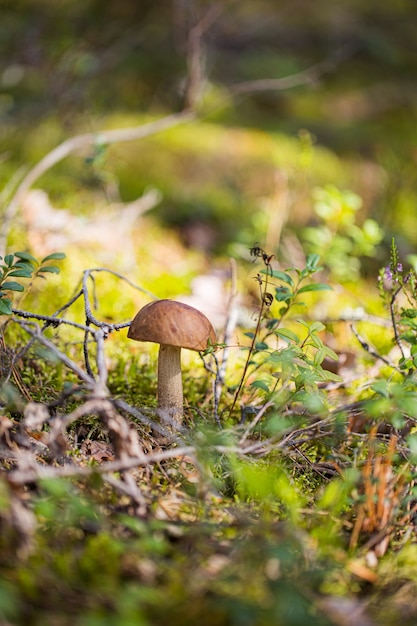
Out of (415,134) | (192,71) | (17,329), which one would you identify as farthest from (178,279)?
(415,134)

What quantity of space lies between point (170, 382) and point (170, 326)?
305 millimetres

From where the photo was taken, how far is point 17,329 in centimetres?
249

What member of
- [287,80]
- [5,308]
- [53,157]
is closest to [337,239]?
[53,157]

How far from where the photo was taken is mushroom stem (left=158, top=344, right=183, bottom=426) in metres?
1.89

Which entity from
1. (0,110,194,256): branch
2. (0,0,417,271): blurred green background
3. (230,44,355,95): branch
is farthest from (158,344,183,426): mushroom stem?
(230,44,355,95): branch

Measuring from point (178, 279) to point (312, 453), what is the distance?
6.20ft

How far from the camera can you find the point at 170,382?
191 centimetres

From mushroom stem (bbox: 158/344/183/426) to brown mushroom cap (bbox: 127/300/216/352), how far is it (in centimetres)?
20

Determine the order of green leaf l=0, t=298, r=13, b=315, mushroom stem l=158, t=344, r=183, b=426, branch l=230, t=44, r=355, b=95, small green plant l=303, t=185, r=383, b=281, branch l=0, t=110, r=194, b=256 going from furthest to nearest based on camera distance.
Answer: branch l=230, t=44, r=355, b=95, small green plant l=303, t=185, r=383, b=281, branch l=0, t=110, r=194, b=256, mushroom stem l=158, t=344, r=183, b=426, green leaf l=0, t=298, r=13, b=315

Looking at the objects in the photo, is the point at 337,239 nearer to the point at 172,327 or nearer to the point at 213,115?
the point at 172,327

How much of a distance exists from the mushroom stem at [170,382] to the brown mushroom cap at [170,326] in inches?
7.8

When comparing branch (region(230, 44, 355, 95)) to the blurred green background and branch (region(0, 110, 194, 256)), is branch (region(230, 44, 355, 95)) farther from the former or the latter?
branch (region(0, 110, 194, 256))

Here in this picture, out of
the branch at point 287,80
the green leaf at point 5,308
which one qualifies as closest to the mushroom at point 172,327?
the green leaf at point 5,308

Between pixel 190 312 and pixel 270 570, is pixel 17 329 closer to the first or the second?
pixel 190 312
